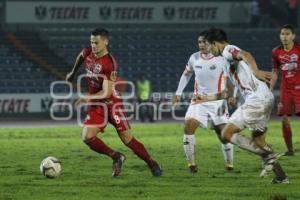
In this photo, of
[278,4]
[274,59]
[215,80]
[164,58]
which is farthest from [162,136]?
[278,4]

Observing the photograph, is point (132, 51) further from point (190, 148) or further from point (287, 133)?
point (190, 148)

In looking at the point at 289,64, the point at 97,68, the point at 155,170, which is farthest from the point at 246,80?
the point at 289,64

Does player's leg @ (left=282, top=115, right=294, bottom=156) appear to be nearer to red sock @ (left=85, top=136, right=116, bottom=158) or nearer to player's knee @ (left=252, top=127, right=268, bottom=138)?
player's knee @ (left=252, top=127, right=268, bottom=138)

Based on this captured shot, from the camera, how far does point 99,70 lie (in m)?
13.0

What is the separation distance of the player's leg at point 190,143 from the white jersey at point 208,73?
2.11 ft

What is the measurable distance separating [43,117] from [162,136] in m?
11.2

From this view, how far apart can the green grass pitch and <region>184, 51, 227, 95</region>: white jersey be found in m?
1.30

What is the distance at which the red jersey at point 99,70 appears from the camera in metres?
13.0

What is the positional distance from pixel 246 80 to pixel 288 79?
16.3 feet

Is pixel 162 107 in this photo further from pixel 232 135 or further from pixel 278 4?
pixel 232 135

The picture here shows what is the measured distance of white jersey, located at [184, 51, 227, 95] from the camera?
46.8ft

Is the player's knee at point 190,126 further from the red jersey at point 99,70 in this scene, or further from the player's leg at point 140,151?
the red jersey at point 99,70

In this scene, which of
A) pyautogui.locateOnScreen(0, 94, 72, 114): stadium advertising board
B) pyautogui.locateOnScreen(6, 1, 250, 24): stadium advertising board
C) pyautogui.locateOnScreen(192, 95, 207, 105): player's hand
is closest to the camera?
pyautogui.locateOnScreen(192, 95, 207, 105): player's hand

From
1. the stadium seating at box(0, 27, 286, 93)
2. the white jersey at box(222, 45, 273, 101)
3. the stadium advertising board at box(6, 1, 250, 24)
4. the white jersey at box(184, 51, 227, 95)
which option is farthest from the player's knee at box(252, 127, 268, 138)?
the stadium advertising board at box(6, 1, 250, 24)
